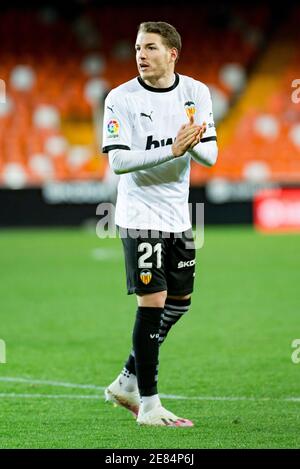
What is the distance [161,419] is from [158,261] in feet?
2.67

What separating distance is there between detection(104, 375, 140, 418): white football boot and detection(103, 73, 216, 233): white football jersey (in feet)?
3.02

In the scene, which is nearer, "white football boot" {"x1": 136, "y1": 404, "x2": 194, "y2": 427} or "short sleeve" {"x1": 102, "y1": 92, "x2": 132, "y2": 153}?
"white football boot" {"x1": 136, "y1": 404, "x2": 194, "y2": 427}

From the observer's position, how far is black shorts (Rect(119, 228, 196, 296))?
207 inches

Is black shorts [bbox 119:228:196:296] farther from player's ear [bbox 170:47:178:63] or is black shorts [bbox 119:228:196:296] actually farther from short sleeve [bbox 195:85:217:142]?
player's ear [bbox 170:47:178:63]

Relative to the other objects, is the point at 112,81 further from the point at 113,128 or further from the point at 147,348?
the point at 147,348

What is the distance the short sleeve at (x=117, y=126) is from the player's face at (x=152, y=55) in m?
0.20

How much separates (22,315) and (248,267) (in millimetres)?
4448

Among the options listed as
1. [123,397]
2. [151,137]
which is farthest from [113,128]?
[123,397]

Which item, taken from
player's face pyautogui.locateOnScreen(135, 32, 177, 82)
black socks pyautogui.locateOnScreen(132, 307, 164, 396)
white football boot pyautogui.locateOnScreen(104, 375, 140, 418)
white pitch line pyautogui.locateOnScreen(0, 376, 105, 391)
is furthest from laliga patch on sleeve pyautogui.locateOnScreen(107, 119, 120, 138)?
white pitch line pyautogui.locateOnScreen(0, 376, 105, 391)

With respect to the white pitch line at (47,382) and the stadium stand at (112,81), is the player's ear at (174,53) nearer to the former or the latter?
the white pitch line at (47,382)

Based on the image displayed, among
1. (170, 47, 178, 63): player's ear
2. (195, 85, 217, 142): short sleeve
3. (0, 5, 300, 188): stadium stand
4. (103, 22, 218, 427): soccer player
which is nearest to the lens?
(103, 22, 218, 427): soccer player

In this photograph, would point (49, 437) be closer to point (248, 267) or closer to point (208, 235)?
point (248, 267)

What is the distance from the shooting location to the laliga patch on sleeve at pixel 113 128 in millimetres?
5262

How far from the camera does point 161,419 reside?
16.8ft
